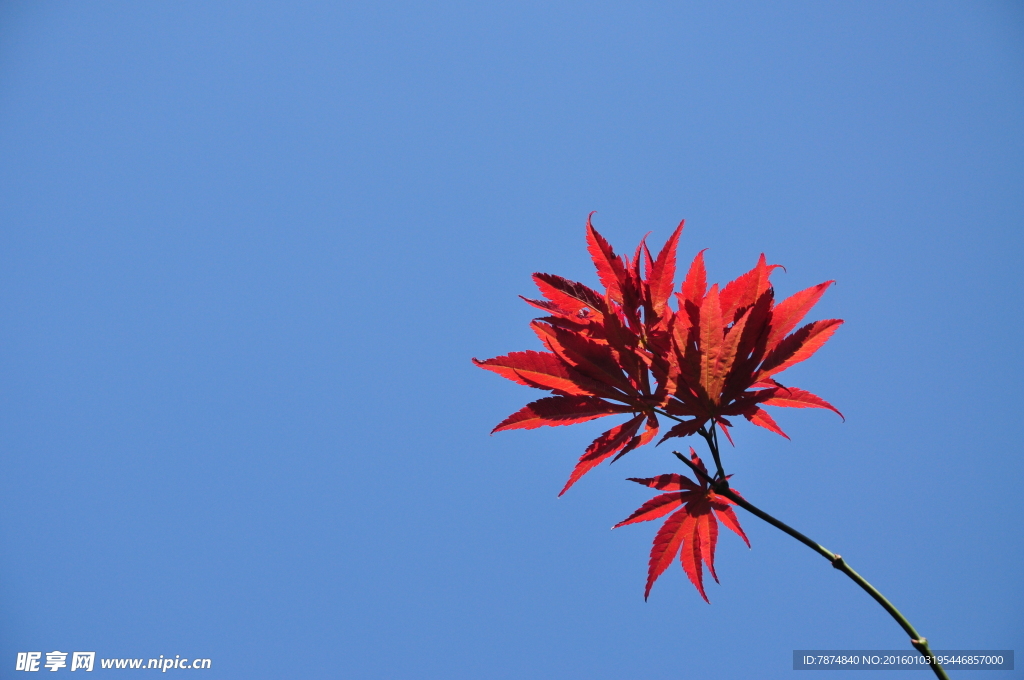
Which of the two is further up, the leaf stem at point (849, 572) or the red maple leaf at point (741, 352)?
the red maple leaf at point (741, 352)

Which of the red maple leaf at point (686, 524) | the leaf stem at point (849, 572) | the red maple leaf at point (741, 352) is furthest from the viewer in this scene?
the red maple leaf at point (686, 524)

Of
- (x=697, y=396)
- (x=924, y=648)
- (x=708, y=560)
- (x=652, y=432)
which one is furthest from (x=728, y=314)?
(x=924, y=648)

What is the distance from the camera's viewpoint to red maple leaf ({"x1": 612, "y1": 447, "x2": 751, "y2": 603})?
1304 mm

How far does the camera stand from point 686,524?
4.36ft

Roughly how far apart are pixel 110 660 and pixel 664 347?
A: 592cm

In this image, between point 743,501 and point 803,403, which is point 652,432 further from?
point 803,403

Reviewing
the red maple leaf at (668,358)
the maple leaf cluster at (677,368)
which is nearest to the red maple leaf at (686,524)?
the maple leaf cluster at (677,368)

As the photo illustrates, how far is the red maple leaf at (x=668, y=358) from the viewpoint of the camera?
122 centimetres

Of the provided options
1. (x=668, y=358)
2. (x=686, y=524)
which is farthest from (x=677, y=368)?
(x=686, y=524)

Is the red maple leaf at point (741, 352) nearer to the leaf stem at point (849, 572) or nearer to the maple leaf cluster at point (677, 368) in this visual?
the maple leaf cluster at point (677, 368)

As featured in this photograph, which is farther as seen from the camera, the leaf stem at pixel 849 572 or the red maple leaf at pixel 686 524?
the red maple leaf at pixel 686 524

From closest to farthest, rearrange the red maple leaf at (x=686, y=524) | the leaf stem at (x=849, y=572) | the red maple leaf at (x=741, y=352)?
1. the leaf stem at (x=849, y=572)
2. the red maple leaf at (x=741, y=352)
3. the red maple leaf at (x=686, y=524)

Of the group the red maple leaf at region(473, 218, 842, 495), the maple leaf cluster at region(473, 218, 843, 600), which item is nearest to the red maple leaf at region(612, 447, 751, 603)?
the maple leaf cluster at region(473, 218, 843, 600)

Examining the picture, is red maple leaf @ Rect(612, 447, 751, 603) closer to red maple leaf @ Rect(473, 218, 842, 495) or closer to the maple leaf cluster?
the maple leaf cluster
